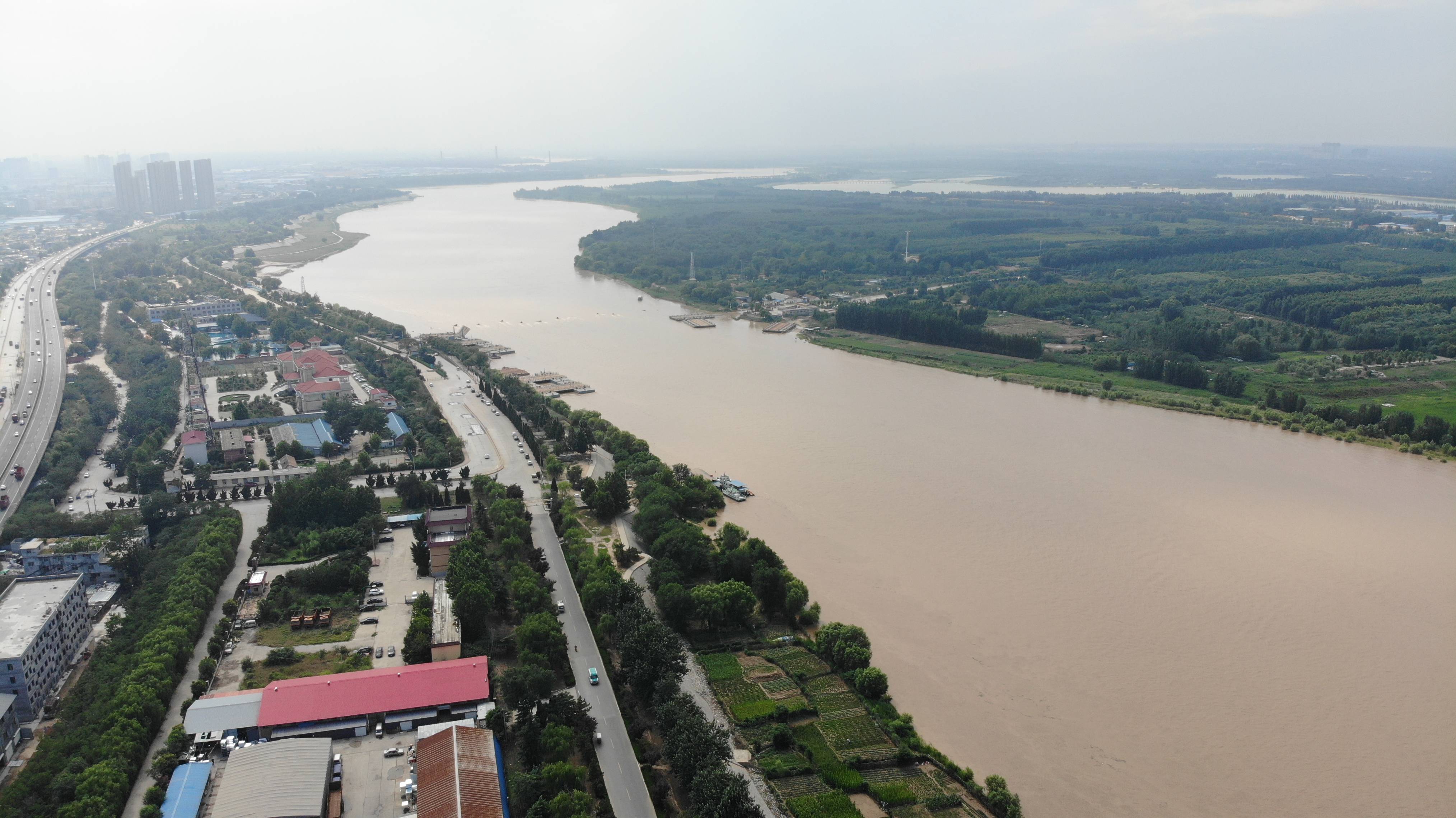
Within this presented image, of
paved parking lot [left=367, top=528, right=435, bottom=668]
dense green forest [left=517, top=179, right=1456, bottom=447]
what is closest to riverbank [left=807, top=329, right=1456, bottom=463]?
dense green forest [left=517, top=179, right=1456, bottom=447]

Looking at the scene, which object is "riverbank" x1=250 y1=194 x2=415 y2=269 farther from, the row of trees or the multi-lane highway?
the row of trees

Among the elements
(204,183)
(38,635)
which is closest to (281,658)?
(38,635)

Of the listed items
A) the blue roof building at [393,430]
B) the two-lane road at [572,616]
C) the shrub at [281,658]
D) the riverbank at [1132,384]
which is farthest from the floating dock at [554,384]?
the shrub at [281,658]

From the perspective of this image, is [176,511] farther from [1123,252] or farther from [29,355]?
[1123,252]

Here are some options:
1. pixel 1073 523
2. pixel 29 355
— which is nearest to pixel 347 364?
pixel 29 355

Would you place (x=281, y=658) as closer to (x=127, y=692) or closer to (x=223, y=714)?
(x=223, y=714)

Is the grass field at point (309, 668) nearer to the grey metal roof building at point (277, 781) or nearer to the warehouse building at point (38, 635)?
the grey metal roof building at point (277, 781)
